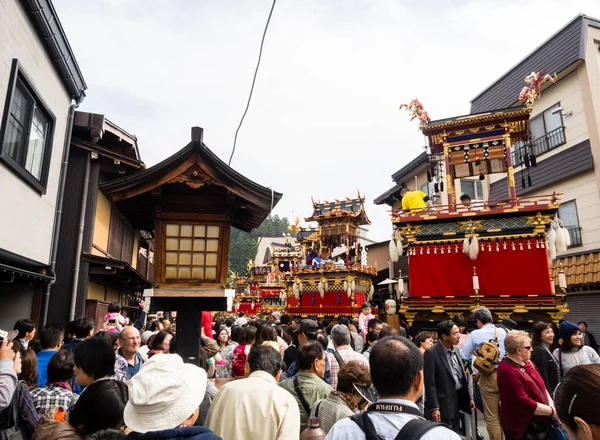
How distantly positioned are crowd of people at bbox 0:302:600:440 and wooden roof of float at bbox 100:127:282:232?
6.64 ft

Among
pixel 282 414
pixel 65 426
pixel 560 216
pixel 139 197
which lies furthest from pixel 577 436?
pixel 560 216

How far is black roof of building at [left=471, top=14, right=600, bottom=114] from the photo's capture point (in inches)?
645

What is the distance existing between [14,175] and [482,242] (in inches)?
554

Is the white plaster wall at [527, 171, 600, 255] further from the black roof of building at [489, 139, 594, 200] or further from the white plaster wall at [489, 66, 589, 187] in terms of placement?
the white plaster wall at [489, 66, 589, 187]

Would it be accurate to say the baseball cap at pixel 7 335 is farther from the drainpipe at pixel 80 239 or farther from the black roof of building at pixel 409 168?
the black roof of building at pixel 409 168

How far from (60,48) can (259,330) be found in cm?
927

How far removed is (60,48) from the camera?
9898 millimetres

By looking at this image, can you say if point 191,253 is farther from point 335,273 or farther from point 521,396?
point 335,273

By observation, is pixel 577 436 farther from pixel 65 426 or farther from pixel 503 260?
pixel 503 260

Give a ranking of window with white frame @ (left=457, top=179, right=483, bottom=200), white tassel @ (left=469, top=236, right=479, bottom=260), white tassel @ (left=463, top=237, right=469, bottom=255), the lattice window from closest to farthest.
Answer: the lattice window, white tassel @ (left=469, top=236, right=479, bottom=260), white tassel @ (left=463, top=237, right=469, bottom=255), window with white frame @ (left=457, top=179, right=483, bottom=200)

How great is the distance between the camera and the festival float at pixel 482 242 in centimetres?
1333

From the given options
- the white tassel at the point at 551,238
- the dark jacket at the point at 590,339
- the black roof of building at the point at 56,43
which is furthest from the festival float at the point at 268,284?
the black roof of building at the point at 56,43

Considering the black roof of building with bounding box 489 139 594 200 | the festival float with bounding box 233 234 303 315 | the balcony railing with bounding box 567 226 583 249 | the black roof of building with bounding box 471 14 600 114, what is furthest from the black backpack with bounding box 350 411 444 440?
the festival float with bounding box 233 234 303 315

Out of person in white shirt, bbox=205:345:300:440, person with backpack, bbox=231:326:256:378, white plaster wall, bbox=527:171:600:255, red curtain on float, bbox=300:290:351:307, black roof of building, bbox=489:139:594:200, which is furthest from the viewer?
red curtain on float, bbox=300:290:351:307
